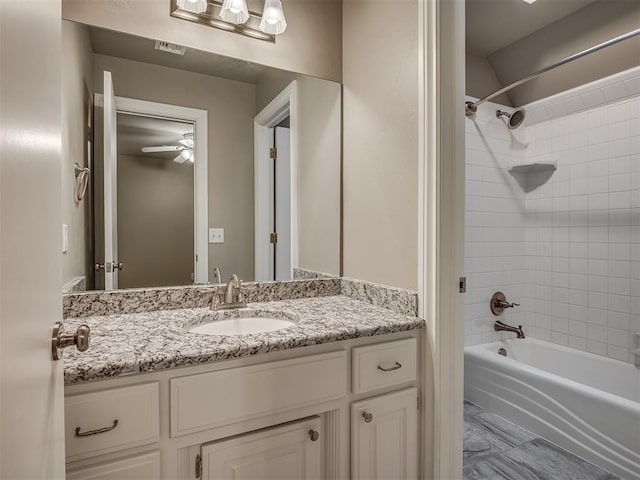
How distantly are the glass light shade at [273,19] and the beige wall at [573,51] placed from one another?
5.87 feet

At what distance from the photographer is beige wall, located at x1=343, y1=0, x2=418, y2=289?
4.60 feet

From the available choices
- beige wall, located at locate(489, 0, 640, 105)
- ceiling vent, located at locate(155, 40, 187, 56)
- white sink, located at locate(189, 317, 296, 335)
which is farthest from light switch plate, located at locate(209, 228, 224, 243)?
beige wall, located at locate(489, 0, 640, 105)

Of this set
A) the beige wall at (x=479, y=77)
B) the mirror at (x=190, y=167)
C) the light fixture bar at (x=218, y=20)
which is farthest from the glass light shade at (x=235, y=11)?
the beige wall at (x=479, y=77)

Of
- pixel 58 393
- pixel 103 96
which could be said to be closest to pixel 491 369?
pixel 58 393

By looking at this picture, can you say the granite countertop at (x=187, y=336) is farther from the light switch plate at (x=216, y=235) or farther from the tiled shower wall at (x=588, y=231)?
the tiled shower wall at (x=588, y=231)

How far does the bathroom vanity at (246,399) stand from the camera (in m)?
0.86

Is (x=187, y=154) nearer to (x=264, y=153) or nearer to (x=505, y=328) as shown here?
(x=264, y=153)

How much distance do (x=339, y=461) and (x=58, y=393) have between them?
84 cm

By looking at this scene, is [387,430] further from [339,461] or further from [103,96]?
[103,96]

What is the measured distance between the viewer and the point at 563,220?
Result: 2.61m

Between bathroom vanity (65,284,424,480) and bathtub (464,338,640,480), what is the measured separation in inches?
44.1

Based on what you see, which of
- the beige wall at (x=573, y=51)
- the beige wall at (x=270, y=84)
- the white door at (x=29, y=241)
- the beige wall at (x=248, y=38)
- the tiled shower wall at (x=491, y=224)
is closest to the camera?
the white door at (x=29, y=241)

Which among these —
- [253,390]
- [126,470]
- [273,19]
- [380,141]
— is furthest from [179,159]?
[126,470]

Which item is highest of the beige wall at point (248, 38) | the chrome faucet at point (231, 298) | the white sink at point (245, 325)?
the beige wall at point (248, 38)
